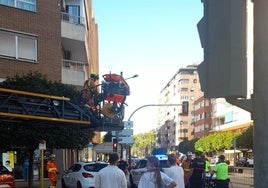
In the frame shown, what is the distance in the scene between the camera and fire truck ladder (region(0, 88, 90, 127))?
11.5 m

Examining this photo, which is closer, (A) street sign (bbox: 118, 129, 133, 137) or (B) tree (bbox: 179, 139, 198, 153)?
(A) street sign (bbox: 118, 129, 133, 137)

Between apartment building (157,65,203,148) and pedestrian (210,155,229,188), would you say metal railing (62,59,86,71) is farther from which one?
apartment building (157,65,203,148)

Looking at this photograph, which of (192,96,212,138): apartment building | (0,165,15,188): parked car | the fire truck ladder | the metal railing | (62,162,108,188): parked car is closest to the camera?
the fire truck ladder

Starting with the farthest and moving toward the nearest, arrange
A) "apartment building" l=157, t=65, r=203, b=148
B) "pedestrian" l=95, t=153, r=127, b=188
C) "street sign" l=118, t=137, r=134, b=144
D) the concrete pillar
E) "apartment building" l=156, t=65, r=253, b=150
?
"apartment building" l=157, t=65, r=203, b=148 < "apartment building" l=156, t=65, r=253, b=150 < "street sign" l=118, t=137, r=134, b=144 < "pedestrian" l=95, t=153, r=127, b=188 < the concrete pillar

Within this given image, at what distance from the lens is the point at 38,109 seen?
1214 centimetres

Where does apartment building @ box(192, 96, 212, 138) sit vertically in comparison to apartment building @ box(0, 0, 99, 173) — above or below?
below

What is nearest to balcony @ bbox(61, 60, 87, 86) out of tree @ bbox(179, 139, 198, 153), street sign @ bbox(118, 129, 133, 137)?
street sign @ bbox(118, 129, 133, 137)

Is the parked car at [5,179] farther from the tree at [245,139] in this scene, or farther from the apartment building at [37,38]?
the tree at [245,139]

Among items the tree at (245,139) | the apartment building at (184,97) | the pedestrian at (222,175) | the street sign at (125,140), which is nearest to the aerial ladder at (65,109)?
the pedestrian at (222,175)

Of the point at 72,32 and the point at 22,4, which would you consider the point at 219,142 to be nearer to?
the point at 72,32

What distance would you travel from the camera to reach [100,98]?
1533 cm

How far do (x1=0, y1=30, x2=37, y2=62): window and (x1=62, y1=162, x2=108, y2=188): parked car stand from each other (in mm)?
7380

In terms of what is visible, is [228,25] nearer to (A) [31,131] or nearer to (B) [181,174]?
(B) [181,174]

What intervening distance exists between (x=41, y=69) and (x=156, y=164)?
21.5 m
